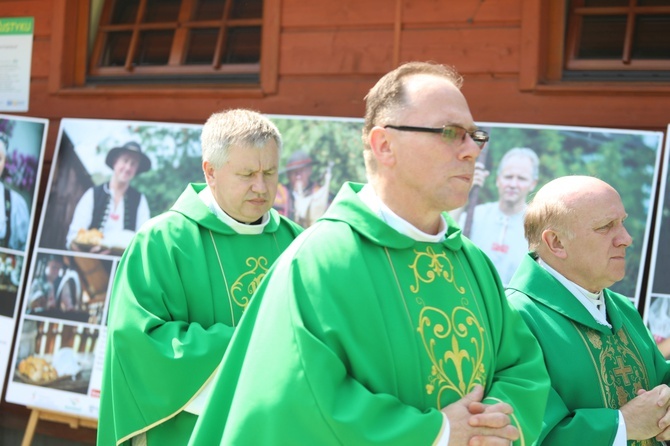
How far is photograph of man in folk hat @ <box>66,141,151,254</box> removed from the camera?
562 centimetres

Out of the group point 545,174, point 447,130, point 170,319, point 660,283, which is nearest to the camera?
point 447,130

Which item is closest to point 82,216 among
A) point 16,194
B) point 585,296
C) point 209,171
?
point 16,194

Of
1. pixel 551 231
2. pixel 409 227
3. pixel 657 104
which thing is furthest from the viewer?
pixel 657 104

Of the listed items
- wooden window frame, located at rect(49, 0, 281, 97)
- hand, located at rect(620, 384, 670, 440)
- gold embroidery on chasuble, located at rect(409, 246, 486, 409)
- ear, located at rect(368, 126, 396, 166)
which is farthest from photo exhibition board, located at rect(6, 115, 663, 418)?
ear, located at rect(368, 126, 396, 166)

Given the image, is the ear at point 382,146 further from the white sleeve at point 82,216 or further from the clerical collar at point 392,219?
the white sleeve at point 82,216

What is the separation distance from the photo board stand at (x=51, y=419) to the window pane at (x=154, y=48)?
2.25m

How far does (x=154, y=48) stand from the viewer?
20.2 ft

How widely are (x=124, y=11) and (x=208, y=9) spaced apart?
664 mm

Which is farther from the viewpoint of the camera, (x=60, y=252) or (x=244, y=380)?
(x=60, y=252)

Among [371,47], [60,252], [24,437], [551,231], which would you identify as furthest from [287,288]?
[24,437]

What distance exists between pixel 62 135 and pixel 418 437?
428 cm

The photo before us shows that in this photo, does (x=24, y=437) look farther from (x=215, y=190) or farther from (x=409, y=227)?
(x=409, y=227)

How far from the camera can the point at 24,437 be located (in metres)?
5.84

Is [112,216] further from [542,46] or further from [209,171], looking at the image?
[542,46]
